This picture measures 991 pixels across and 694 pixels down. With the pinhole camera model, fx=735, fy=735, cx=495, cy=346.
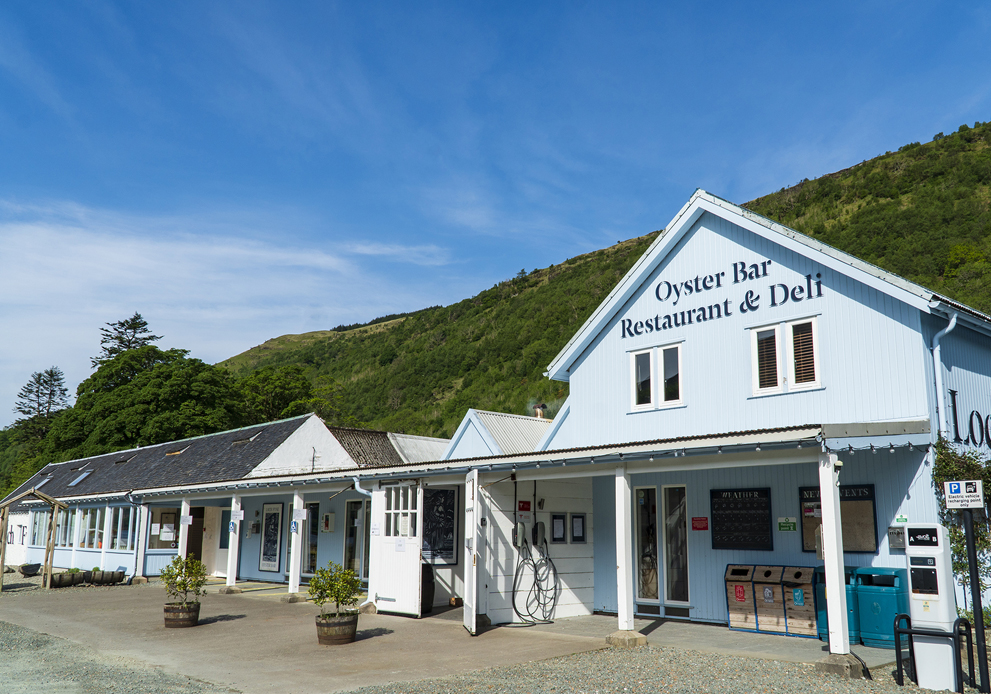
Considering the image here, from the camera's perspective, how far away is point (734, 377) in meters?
12.8

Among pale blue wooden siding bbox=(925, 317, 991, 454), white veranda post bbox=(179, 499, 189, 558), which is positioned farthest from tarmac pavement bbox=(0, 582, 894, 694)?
white veranda post bbox=(179, 499, 189, 558)

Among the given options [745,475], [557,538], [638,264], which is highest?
[638,264]

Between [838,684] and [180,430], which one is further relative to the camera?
[180,430]

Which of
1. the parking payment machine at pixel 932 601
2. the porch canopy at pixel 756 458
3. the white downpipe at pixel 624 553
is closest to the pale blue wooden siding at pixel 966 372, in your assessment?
the porch canopy at pixel 756 458

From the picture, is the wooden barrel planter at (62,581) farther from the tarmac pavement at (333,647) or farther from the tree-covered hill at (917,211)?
the tree-covered hill at (917,211)

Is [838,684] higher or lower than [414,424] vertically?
lower

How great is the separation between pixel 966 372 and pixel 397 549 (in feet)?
33.4

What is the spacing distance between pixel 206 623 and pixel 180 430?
3210cm

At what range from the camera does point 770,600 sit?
11320mm

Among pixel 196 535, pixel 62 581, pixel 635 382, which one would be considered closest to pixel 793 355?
pixel 635 382

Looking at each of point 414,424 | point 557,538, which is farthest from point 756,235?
point 414,424

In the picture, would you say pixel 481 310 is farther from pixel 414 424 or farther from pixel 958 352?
pixel 958 352

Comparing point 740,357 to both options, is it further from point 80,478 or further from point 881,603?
point 80,478

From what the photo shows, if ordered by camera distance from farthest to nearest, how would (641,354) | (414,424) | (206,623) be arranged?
(414,424)
(641,354)
(206,623)
